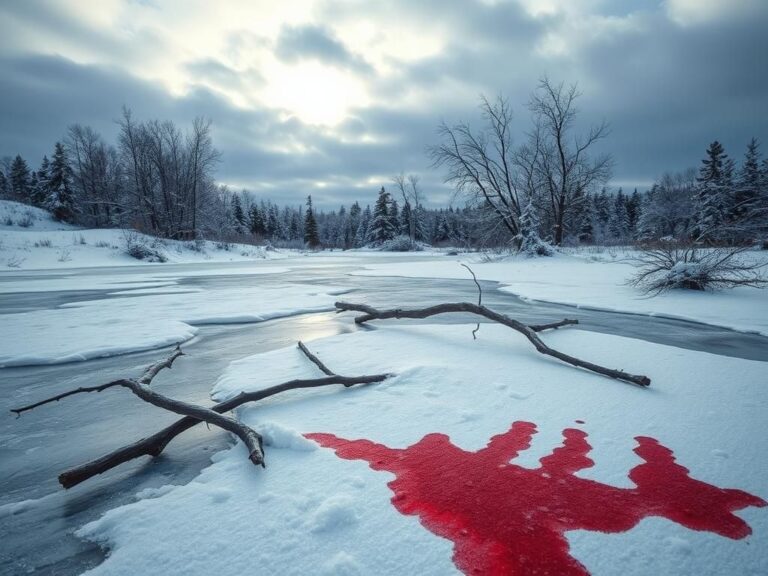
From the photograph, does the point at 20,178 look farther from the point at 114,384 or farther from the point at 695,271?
the point at 695,271

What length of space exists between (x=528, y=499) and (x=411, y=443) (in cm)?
70

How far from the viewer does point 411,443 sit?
Answer: 6.80 feet

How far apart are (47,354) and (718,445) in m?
6.06

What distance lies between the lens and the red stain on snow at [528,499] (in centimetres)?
129

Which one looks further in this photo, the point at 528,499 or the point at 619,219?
the point at 619,219

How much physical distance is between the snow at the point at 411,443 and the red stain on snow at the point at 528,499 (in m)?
0.06

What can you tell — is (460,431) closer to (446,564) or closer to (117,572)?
(446,564)

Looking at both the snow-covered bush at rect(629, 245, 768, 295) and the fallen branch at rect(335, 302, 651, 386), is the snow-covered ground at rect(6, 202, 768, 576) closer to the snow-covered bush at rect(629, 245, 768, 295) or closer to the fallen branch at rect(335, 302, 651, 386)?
the fallen branch at rect(335, 302, 651, 386)

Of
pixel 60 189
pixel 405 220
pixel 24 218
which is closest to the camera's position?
pixel 24 218

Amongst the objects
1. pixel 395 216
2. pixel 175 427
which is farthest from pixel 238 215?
pixel 175 427

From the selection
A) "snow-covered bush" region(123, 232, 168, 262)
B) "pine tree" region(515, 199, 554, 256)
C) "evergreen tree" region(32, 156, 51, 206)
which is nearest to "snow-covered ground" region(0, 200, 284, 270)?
"snow-covered bush" region(123, 232, 168, 262)

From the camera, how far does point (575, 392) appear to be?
109 inches

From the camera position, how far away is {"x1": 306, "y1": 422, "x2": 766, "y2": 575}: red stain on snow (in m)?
1.29

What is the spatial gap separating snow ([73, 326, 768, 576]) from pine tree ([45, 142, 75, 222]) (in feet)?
168
